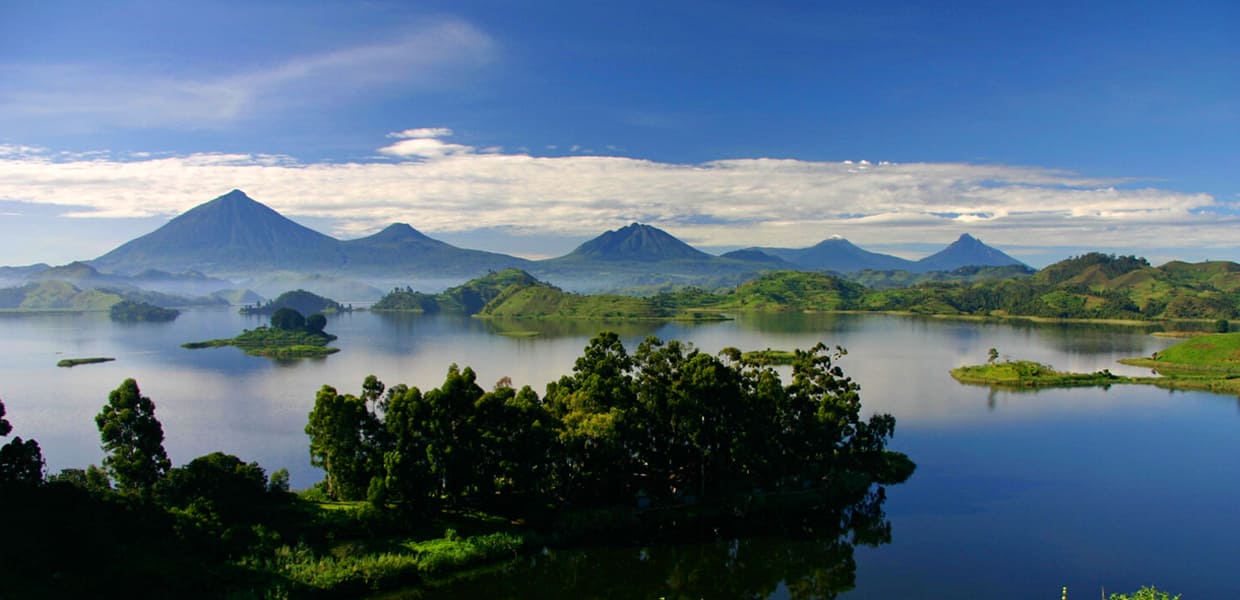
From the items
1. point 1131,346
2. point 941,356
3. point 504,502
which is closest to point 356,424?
point 504,502

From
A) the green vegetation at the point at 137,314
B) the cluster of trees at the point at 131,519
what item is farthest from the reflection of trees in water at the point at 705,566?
the green vegetation at the point at 137,314

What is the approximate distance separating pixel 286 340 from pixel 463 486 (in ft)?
277

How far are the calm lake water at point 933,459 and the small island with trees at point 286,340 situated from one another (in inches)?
162

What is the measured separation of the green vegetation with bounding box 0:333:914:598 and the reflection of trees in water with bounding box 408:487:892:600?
7.8 inches

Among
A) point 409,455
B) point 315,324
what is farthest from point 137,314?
point 409,455

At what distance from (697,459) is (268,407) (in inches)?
1395

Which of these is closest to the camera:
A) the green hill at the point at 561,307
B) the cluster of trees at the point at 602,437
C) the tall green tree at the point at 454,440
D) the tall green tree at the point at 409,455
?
the tall green tree at the point at 409,455

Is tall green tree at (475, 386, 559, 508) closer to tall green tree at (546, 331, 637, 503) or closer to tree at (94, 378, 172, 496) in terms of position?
tall green tree at (546, 331, 637, 503)

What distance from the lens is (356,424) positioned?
26297 mm

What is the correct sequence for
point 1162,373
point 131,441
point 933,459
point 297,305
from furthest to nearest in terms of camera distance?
point 297,305, point 1162,373, point 933,459, point 131,441

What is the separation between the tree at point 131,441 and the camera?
24281 mm

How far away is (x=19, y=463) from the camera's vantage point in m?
22.4

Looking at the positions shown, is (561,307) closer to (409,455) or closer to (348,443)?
(348,443)

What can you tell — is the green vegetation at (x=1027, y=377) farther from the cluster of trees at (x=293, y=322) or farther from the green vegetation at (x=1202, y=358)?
the cluster of trees at (x=293, y=322)
